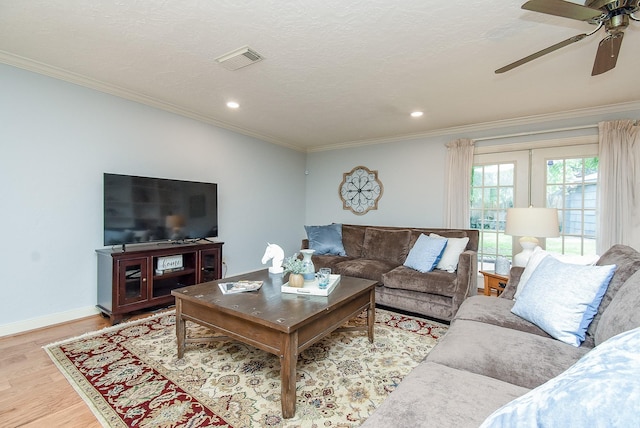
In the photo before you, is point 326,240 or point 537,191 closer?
point 537,191

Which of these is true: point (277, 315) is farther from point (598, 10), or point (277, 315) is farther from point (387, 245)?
point (387, 245)

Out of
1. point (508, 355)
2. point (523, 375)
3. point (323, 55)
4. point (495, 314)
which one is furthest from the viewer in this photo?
point (323, 55)

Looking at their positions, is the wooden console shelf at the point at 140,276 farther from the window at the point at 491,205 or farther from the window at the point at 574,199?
the window at the point at 574,199

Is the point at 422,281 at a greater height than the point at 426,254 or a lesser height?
lesser

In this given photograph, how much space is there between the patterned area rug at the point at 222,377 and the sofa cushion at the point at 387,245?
1227 millimetres

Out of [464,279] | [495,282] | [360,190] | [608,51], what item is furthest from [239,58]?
[360,190]

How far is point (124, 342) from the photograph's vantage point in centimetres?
236

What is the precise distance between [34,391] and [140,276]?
4.07 ft

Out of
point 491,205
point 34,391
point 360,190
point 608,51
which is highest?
point 608,51

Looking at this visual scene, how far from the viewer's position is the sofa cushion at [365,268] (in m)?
3.27

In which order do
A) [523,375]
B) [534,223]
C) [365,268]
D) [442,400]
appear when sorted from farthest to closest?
[365,268], [534,223], [523,375], [442,400]

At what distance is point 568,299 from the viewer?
148 centimetres

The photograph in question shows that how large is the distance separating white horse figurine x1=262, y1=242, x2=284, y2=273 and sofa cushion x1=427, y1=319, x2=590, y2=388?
55.8 inches

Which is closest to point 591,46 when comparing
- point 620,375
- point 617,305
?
point 617,305
